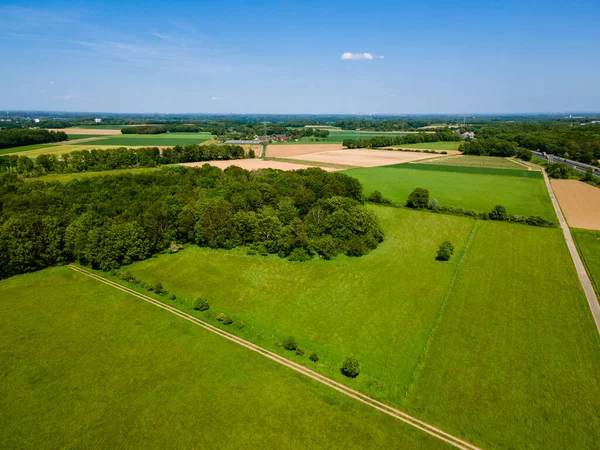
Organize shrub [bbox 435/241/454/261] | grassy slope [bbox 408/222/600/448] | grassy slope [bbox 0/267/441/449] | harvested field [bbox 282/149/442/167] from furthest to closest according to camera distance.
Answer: harvested field [bbox 282/149/442/167]
shrub [bbox 435/241/454/261]
grassy slope [bbox 408/222/600/448]
grassy slope [bbox 0/267/441/449]

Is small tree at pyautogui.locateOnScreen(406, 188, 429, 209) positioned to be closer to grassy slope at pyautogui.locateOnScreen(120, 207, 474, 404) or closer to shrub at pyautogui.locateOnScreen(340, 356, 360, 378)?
grassy slope at pyautogui.locateOnScreen(120, 207, 474, 404)

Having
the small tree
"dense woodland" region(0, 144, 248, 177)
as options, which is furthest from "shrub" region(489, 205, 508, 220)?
"dense woodland" region(0, 144, 248, 177)

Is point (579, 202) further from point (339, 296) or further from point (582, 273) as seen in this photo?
point (339, 296)

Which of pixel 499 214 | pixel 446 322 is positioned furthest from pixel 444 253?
pixel 499 214

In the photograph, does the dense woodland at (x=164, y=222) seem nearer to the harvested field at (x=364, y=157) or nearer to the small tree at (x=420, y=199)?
the small tree at (x=420, y=199)

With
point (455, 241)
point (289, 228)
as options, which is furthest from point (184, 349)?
point (455, 241)

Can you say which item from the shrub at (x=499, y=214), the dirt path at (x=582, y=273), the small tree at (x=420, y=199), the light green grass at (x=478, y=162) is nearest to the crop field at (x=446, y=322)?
the dirt path at (x=582, y=273)

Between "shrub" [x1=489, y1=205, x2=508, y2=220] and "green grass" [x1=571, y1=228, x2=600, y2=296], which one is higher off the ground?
"shrub" [x1=489, y1=205, x2=508, y2=220]
